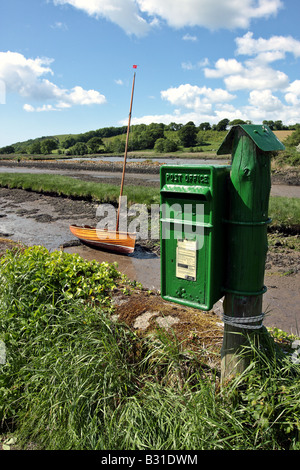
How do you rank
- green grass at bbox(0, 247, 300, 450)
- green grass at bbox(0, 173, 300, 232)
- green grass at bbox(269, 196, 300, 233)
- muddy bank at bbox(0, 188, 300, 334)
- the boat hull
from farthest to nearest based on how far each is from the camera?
green grass at bbox(0, 173, 300, 232)
green grass at bbox(269, 196, 300, 233)
the boat hull
muddy bank at bbox(0, 188, 300, 334)
green grass at bbox(0, 247, 300, 450)

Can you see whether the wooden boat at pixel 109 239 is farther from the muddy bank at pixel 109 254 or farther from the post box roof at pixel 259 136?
the post box roof at pixel 259 136

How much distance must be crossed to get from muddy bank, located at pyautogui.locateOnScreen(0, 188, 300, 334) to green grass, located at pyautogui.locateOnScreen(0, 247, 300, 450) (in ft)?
2.33

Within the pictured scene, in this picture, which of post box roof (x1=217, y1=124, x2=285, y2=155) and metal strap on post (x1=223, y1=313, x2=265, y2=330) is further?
metal strap on post (x1=223, y1=313, x2=265, y2=330)

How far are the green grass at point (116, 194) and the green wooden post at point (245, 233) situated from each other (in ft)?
34.1

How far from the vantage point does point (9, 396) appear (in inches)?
116

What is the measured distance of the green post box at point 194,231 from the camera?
7.61 feet

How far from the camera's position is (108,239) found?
1173cm

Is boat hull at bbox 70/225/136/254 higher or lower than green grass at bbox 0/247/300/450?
lower

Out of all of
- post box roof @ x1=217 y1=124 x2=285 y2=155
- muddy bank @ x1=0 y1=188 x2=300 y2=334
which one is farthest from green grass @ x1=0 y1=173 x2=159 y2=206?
post box roof @ x1=217 y1=124 x2=285 y2=155

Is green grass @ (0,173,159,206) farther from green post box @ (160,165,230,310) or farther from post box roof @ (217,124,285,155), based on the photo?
post box roof @ (217,124,285,155)

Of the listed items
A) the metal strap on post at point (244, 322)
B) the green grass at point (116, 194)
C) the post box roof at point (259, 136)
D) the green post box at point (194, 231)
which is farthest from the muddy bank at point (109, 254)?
the post box roof at point (259, 136)

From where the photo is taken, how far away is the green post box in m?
2.32
